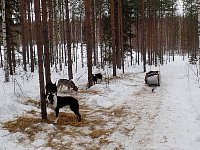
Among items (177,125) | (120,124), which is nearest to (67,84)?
(120,124)

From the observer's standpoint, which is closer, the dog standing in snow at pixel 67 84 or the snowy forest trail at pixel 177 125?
the snowy forest trail at pixel 177 125

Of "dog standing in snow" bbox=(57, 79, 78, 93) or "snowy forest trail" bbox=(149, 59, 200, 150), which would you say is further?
"dog standing in snow" bbox=(57, 79, 78, 93)

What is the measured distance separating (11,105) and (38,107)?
4.51ft

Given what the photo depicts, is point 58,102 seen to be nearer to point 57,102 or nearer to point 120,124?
point 57,102

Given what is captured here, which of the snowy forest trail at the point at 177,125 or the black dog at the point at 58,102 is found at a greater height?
the black dog at the point at 58,102

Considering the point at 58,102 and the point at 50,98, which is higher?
the point at 50,98

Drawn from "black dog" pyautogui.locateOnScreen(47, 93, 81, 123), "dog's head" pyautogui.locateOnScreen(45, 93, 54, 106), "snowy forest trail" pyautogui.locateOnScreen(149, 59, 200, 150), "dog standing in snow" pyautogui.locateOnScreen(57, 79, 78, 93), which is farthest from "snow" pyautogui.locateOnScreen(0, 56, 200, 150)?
"dog standing in snow" pyautogui.locateOnScreen(57, 79, 78, 93)

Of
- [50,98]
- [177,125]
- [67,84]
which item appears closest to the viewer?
[177,125]

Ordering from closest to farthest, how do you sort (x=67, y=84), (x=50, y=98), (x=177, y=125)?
(x=177, y=125), (x=50, y=98), (x=67, y=84)

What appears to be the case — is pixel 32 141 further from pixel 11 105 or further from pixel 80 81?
pixel 80 81

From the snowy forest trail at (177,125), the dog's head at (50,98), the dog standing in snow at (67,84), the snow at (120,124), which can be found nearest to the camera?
the snowy forest trail at (177,125)

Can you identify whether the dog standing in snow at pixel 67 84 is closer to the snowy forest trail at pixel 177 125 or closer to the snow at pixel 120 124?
the snow at pixel 120 124

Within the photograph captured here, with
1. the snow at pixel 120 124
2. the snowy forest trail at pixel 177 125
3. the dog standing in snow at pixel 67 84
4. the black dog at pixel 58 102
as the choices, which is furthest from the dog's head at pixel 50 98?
the dog standing in snow at pixel 67 84

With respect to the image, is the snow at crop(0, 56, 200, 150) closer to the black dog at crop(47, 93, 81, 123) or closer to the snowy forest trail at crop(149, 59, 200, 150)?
the snowy forest trail at crop(149, 59, 200, 150)
